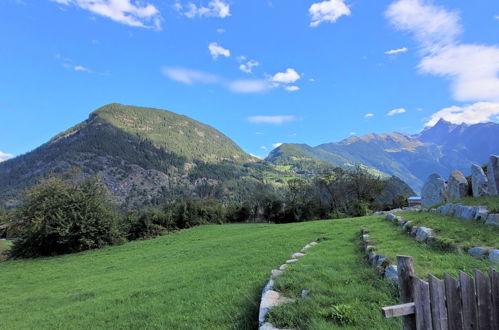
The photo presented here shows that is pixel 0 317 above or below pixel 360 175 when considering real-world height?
below

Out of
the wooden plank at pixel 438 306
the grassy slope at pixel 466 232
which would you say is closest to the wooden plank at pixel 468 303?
the wooden plank at pixel 438 306

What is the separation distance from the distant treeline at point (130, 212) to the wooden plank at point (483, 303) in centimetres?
3072

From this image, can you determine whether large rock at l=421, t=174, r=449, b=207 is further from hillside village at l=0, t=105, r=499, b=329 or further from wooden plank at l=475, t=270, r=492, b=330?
wooden plank at l=475, t=270, r=492, b=330

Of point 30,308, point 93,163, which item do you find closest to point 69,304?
point 30,308

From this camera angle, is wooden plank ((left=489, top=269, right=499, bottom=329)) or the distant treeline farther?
the distant treeline

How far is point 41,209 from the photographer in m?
27.0

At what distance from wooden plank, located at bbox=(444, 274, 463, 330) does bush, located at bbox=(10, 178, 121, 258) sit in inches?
1199

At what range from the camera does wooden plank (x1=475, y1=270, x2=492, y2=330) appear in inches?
111

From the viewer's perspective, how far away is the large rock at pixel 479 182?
45.8ft

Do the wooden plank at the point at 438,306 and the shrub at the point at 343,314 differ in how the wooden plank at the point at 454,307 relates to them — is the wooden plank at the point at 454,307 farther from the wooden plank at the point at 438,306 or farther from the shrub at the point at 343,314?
the shrub at the point at 343,314

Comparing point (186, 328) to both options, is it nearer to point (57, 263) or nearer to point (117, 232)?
point (57, 263)

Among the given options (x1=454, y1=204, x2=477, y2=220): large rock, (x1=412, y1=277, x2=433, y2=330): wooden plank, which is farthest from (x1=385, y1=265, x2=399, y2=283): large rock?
(x1=454, y1=204, x2=477, y2=220): large rock

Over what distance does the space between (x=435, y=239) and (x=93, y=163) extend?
208407mm

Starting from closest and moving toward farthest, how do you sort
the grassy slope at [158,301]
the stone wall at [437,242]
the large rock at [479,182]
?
the grassy slope at [158,301] < the stone wall at [437,242] < the large rock at [479,182]
